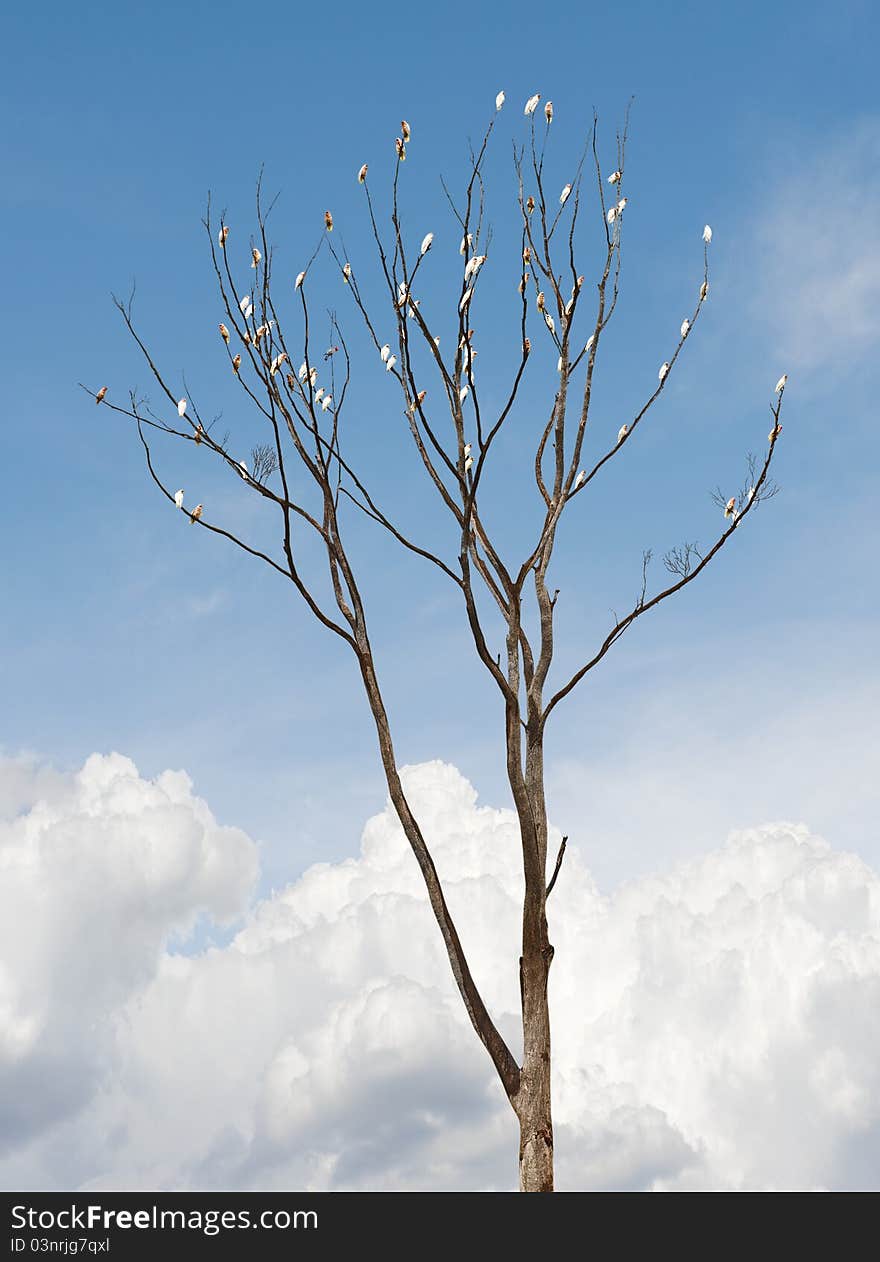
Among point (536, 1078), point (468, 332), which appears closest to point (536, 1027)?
point (536, 1078)

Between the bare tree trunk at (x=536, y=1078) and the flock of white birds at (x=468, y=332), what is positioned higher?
the flock of white birds at (x=468, y=332)

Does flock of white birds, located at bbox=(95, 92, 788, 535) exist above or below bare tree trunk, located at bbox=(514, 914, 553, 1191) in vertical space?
above

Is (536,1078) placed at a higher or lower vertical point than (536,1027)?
lower

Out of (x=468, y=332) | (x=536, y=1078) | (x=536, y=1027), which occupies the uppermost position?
(x=468, y=332)

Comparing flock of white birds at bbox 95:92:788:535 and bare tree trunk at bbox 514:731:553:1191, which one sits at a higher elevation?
flock of white birds at bbox 95:92:788:535

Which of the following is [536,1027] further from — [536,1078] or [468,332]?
[468,332]

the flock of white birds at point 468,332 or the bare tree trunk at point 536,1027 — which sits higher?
the flock of white birds at point 468,332
